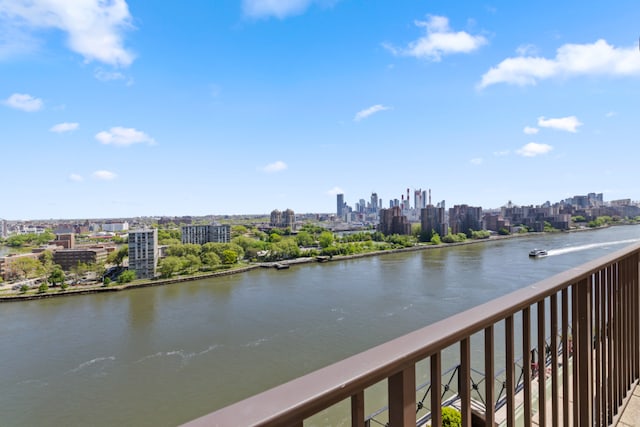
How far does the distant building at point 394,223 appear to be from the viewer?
2820 centimetres

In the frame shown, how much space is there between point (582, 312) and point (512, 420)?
12.8 inches

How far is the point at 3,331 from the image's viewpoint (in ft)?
27.9

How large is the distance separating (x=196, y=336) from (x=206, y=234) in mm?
18456

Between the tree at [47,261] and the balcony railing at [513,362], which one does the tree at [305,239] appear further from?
the balcony railing at [513,362]

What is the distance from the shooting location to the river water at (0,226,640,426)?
5.31m

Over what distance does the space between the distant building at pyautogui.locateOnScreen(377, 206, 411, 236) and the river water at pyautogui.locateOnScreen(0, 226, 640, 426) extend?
14303 millimetres

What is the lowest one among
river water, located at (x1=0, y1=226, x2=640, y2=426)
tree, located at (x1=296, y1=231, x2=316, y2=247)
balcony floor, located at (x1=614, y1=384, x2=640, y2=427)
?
river water, located at (x1=0, y1=226, x2=640, y2=426)

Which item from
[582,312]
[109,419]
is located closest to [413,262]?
[109,419]

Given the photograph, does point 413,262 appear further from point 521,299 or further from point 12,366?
point 521,299

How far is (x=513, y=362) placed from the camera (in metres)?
0.57

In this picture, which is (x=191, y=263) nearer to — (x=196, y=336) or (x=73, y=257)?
(x=73, y=257)

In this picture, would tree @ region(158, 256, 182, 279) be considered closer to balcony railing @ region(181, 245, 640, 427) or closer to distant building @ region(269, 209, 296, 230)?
balcony railing @ region(181, 245, 640, 427)

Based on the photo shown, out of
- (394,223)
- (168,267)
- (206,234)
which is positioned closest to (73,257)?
(168,267)

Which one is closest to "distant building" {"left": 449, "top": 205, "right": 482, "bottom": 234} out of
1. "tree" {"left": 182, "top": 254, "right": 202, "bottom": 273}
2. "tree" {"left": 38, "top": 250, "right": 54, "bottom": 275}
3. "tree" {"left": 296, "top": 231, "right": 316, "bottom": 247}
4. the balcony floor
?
"tree" {"left": 296, "top": 231, "right": 316, "bottom": 247}
